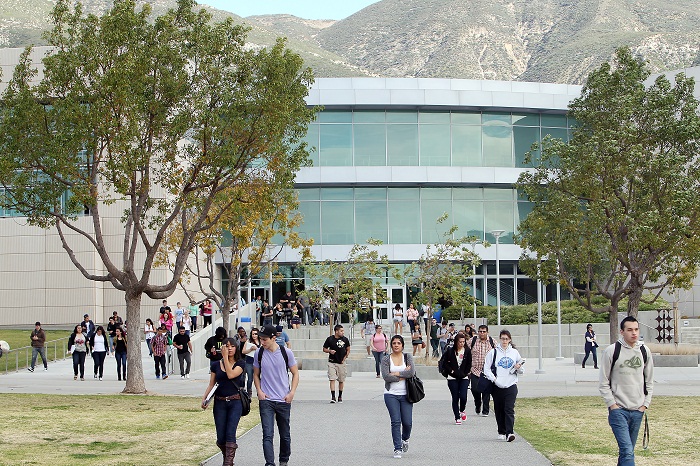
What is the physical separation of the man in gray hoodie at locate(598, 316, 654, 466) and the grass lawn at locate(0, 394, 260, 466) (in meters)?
5.45

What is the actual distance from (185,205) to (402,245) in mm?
34086

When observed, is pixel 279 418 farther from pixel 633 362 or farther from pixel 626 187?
pixel 626 187

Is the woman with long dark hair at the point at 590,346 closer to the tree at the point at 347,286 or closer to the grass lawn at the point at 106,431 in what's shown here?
the tree at the point at 347,286

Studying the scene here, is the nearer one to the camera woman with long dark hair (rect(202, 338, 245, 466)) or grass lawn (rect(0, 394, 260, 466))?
woman with long dark hair (rect(202, 338, 245, 466))

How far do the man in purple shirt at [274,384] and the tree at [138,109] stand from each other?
12.0 metres

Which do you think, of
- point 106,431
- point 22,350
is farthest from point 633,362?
point 22,350

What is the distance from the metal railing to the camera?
35.6 metres

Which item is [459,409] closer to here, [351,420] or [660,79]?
[351,420]

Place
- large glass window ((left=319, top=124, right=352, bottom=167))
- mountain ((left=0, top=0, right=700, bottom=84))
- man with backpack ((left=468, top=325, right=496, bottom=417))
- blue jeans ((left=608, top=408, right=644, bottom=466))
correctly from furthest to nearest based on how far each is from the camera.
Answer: mountain ((left=0, top=0, right=700, bottom=84)) < large glass window ((left=319, top=124, right=352, bottom=167)) < man with backpack ((left=468, top=325, right=496, bottom=417)) < blue jeans ((left=608, top=408, right=644, bottom=466))

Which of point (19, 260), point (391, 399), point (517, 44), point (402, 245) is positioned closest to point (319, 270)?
point (402, 245)

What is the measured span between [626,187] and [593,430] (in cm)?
1359

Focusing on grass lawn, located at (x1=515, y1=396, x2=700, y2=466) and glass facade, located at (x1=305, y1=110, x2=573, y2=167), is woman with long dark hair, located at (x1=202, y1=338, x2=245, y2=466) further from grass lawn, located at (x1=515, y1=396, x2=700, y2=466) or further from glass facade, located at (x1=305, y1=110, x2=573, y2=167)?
glass facade, located at (x1=305, y1=110, x2=573, y2=167)

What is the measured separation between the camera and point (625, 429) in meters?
10.8

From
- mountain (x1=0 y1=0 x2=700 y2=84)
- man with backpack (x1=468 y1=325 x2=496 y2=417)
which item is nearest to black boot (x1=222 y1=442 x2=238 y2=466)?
man with backpack (x1=468 y1=325 x2=496 y2=417)
